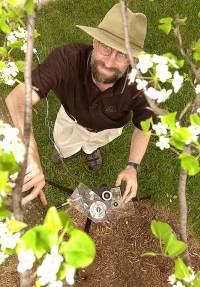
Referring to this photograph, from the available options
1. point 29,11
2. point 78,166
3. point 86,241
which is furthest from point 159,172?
point 86,241

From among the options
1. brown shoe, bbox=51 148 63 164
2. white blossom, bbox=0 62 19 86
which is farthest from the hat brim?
brown shoe, bbox=51 148 63 164

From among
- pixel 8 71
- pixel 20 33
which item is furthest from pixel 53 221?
pixel 20 33

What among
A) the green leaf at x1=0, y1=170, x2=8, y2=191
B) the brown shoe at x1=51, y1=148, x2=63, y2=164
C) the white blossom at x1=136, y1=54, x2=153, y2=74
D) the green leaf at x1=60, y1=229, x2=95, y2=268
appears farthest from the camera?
the brown shoe at x1=51, y1=148, x2=63, y2=164

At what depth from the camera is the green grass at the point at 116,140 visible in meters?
3.95

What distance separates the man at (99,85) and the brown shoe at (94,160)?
0.67 metres

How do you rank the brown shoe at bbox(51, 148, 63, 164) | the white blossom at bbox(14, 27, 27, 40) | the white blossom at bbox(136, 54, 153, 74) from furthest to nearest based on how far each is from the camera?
the brown shoe at bbox(51, 148, 63, 164), the white blossom at bbox(14, 27, 27, 40), the white blossom at bbox(136, 54, 153, 74)

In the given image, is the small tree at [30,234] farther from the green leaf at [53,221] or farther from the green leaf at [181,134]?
the green leaf at [181,134]

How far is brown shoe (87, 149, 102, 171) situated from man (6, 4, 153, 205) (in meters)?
0.67

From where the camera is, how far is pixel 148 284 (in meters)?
3.47

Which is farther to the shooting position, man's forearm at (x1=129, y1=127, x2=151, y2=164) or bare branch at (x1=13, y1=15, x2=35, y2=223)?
man's forearm at (x1=129, y1=127, x2=151, y2=164)

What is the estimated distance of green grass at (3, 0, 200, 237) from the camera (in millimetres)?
3947

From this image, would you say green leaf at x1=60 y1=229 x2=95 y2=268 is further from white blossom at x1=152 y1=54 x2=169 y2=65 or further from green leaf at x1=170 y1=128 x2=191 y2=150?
white blossom at x1=152 y1=54 x2=169 y2=65

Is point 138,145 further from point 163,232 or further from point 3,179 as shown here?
point 3,179

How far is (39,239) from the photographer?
100 centimetres
